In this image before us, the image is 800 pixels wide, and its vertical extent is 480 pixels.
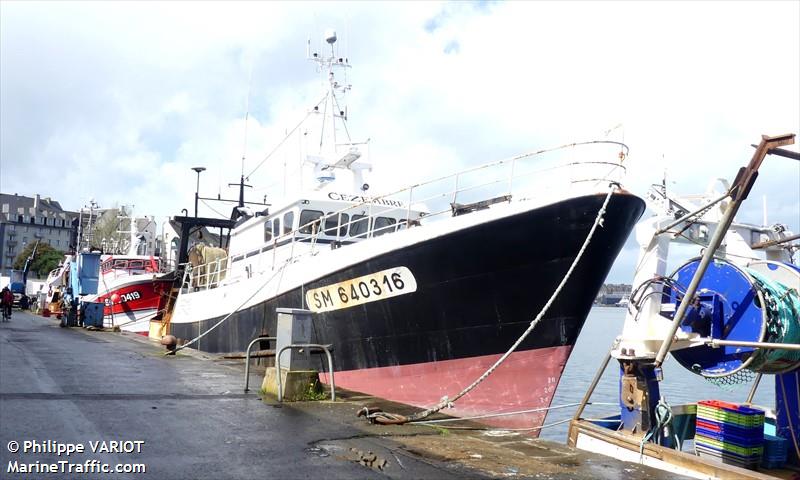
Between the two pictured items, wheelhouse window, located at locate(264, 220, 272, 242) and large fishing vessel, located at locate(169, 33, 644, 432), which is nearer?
large fishing vessel, located at locate(169, 33, 644, 432)

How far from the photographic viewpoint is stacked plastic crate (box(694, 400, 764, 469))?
655 cm

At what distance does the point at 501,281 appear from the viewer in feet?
26.8

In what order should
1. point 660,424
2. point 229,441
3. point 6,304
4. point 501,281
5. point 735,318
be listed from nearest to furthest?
point 229,441, point 660,424, point 735,318, point 501,281, point 6,304

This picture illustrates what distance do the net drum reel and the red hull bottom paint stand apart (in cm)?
166

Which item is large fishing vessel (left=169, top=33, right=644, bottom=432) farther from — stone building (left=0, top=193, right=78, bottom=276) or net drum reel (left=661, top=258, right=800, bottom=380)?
stone building (left=0, top=193, right=78, bottom=276)

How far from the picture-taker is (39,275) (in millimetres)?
84500

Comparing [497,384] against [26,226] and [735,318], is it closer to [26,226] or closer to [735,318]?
[735,318]

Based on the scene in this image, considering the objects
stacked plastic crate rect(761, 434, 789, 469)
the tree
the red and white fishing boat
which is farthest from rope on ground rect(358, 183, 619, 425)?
the tree

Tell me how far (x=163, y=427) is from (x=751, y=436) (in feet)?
19.9

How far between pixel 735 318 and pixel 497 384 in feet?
9.89

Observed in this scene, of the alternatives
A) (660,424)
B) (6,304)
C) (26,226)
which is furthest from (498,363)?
(26,226)

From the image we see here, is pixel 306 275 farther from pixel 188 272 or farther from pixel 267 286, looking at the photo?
pixel 188 272

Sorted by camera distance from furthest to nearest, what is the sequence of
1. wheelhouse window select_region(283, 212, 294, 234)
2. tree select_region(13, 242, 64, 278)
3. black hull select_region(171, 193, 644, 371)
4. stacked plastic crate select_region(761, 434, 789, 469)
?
1. tree select_region(13, 242, 64, 278)
2. wheelhouse window select_region(283, 212, 294, 234)
3. black hull select_region(171, 193, 644, 371)
4. stacked plastic crate select_region(761, 434, 789, 469)

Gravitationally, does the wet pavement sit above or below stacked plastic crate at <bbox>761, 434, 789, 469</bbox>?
above
